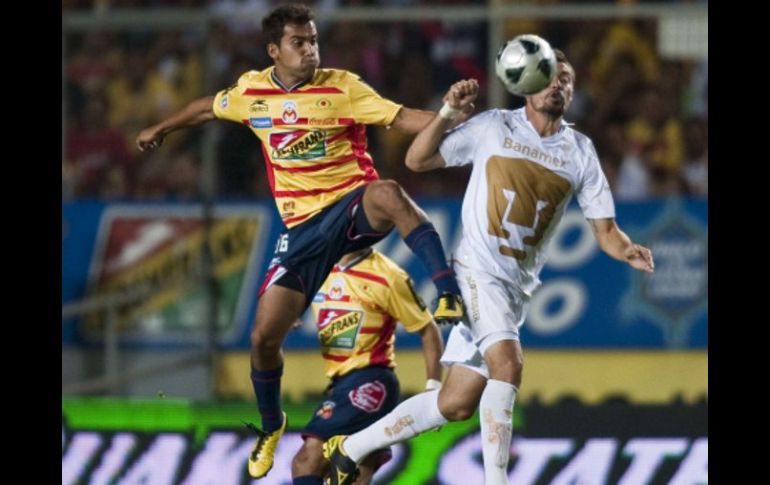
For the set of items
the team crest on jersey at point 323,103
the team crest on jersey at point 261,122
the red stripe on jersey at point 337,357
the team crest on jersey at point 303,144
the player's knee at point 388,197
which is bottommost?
the red stripe on jersey at point 337,357

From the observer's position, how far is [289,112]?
850cm

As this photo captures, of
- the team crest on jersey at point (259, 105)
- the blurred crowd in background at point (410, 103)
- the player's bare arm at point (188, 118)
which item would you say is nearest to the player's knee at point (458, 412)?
the team crest on jersey at point (259, 105)

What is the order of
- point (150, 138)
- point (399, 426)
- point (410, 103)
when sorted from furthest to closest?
point (410, 103), point (150, 138), point (399, 426)

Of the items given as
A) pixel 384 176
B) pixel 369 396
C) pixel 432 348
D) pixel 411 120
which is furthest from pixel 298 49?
pixel 384 176

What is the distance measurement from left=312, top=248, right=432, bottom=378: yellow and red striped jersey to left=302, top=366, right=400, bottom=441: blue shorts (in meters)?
0.06

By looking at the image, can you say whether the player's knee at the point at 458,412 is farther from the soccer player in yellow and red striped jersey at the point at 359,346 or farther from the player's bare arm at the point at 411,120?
the player's bare arm at the point at 411,120

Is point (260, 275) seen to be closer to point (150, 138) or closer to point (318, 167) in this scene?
point (150, 138)

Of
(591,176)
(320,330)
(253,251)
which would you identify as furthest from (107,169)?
(591,176)

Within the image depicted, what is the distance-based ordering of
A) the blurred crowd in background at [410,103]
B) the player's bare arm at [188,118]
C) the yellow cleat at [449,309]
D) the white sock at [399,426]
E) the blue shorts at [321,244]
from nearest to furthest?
1. the yellow cleat at [449,309]
2. the white sock at [399,426]
3. the blue shorts at [321,244]
4. the player's bare arm at [188,118]
5. the blurred crowd in background at [410,103]

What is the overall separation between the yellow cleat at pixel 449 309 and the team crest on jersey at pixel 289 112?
117 centimetres

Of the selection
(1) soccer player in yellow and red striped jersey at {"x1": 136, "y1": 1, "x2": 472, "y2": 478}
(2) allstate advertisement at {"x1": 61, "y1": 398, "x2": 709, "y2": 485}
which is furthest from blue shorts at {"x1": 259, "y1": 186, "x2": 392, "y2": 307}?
(2) allstate advertisement at {"x1": 61, "y1": 398, "x2": 709, "y2": 485}

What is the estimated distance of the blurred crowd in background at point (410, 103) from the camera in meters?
13.4

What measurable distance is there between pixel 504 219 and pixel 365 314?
3.67 feet
